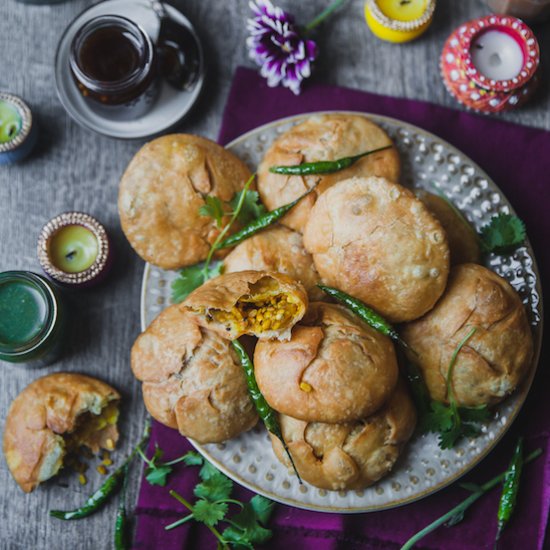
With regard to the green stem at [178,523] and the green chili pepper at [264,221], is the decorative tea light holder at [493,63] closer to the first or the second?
the green chili pepper at [264,221]

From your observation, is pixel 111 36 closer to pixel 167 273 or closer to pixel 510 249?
pixel 167 273

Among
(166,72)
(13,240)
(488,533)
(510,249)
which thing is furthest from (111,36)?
(488,533)

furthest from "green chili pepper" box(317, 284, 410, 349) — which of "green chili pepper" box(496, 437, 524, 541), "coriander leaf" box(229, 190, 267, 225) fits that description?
"green chili pepper" box(496, 437, 524, 541)

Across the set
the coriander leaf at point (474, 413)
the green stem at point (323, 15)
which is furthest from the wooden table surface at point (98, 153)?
the coriander leaf at point (474, 413)

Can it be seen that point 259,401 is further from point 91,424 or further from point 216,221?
point 91,424

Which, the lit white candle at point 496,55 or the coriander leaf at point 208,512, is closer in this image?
the coriander leaf at point 208,512

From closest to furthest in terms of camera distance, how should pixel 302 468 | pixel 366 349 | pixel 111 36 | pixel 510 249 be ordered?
pixel 366 349 → pixel 302 468 → pixel 510 249 → pixel 111 36

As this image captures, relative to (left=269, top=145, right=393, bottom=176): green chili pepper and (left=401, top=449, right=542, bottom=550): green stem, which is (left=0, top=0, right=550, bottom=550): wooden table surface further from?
(left=401, top=449, right=542, bottom=550): green stem
